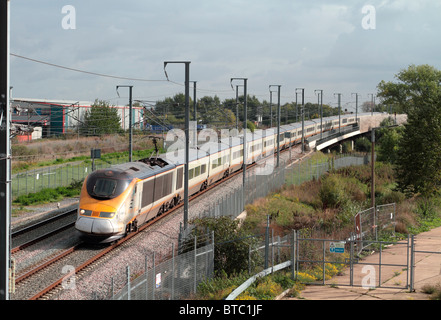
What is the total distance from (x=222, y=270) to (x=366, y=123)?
273 feet

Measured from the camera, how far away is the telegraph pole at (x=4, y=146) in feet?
33.0

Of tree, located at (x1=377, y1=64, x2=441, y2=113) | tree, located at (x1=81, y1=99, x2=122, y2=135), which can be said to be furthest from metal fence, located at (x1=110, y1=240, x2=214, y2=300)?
tree, located at (x1=377, y1=64, x2=441, y2=113)

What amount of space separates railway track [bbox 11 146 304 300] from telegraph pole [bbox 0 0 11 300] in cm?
504

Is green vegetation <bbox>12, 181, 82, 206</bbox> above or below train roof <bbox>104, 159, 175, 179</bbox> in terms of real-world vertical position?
below

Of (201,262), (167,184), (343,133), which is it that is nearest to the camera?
Answer: (201,262)

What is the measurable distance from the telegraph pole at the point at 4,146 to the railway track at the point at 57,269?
16.5 ft

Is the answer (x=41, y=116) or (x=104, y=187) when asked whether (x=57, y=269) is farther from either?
(x=41, y=116)

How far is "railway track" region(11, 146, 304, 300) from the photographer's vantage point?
15.5m

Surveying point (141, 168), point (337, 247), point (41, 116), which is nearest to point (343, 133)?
point (41, 116)

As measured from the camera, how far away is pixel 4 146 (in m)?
10.2

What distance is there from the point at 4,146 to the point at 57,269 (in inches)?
332

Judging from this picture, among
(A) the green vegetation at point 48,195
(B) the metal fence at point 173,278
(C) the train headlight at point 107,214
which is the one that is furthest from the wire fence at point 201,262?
(A) the green vegetation at point 48,195

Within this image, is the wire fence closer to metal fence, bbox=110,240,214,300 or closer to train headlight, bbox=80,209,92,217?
metal fence, bbox=110,240,214,300
